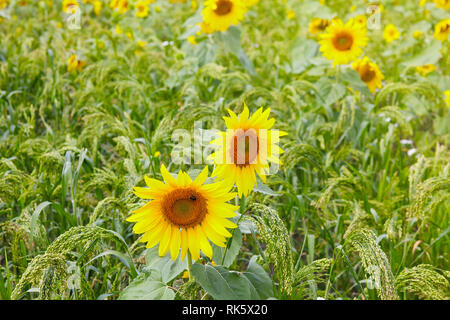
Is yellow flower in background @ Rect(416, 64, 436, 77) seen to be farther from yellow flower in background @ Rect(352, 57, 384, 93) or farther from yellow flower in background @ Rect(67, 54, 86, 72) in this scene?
yellow flower in background @ Rect(67, 54, 86, 72)

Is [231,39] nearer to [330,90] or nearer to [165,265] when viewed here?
[330,90]

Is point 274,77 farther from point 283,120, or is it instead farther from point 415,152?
point 415,152

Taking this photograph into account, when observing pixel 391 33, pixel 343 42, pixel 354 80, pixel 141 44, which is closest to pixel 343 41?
pixel 343 42

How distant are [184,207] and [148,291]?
9.3 inches

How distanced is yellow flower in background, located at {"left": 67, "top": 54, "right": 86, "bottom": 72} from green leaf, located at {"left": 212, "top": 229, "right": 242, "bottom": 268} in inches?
89.3

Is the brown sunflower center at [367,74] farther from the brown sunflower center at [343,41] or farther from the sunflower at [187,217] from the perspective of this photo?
the sunflower at [187,217]

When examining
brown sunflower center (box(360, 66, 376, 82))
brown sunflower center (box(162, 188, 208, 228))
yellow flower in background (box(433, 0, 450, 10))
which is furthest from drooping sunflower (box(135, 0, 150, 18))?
brown sunflower center (box(162, 188, 208, 228))

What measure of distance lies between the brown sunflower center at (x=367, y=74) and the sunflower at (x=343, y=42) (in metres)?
0.23

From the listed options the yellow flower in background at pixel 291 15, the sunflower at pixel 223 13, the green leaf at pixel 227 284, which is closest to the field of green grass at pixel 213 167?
the green leaf at pixel 227 284

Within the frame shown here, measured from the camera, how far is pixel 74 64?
10.8ft

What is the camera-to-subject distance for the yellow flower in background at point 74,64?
3.28 metres

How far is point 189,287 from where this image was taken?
4.20 feet

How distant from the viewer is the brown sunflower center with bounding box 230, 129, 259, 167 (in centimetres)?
134
